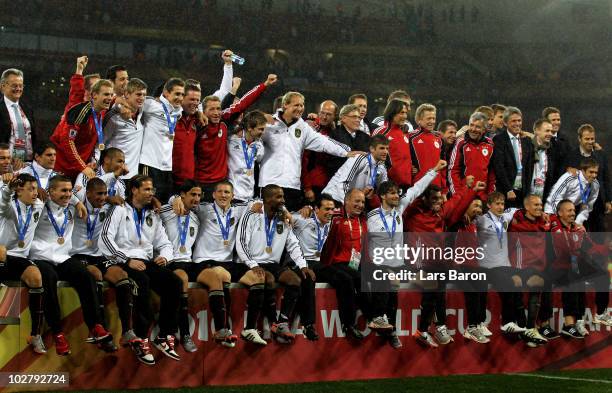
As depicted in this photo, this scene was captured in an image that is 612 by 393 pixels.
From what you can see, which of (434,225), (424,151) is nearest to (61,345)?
(434,225)

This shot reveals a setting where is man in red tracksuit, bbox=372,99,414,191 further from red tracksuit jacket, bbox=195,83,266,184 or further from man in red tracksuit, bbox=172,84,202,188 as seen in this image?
man in red tracksuit, bbox=172,84,202,188

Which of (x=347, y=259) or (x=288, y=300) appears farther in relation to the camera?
(x=347, y=259)

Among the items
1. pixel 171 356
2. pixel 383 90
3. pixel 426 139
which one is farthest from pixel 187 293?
pixel 383 90

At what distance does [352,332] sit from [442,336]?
839mm

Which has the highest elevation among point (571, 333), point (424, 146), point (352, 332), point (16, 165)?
point (424, 146)

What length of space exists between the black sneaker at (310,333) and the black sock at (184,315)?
93 cm

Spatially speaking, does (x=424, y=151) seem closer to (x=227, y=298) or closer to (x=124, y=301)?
(x=227, y=298)

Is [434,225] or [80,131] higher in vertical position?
[80,131]

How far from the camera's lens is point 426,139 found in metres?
8.82

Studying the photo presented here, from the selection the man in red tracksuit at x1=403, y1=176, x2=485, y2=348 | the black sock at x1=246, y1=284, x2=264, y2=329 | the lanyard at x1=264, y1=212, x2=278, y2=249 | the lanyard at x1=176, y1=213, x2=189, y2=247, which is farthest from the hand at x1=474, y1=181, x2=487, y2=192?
the lanyard at x1=176, y1=213, x2=189, y2=247

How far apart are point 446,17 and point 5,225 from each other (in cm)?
1623

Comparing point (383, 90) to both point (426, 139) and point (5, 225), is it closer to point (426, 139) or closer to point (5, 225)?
point (426, 139)

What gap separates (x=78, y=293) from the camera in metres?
6.29

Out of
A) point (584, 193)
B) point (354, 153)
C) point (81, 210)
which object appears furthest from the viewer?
point (584, 193)
